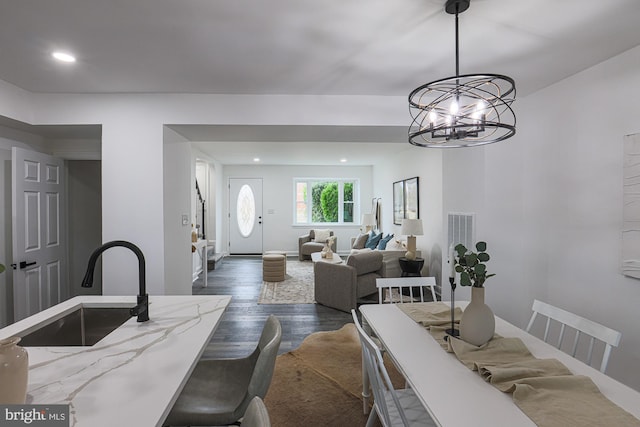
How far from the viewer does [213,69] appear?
8.05ft

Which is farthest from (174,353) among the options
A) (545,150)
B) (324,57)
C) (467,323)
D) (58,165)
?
(58,165)

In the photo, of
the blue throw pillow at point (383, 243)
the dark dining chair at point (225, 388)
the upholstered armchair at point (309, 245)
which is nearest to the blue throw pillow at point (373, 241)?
the blue throw pillow at point (383, 243)

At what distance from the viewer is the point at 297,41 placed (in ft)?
6.61

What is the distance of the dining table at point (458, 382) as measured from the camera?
102cm

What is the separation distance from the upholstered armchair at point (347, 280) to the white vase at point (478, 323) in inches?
103

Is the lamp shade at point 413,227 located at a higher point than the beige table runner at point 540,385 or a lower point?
higher

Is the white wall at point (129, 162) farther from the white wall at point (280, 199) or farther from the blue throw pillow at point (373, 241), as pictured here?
the white wall at point (280, 199)

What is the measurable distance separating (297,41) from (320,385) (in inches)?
94.7

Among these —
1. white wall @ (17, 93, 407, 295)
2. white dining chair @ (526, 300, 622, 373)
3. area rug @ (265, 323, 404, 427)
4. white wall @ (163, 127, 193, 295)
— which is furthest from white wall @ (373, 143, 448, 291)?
white wall @ (17, 93, 407, 295)

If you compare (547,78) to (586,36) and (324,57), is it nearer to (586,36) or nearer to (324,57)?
(586,36)

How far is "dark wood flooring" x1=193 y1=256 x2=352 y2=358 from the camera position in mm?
3170

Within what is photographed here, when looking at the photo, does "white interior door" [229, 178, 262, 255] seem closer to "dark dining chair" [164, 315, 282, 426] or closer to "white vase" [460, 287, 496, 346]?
"dark dining chair" [164, 315, 282, 426]

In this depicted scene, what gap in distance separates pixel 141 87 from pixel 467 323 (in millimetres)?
3022

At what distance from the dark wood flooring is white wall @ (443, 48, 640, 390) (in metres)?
1.66
